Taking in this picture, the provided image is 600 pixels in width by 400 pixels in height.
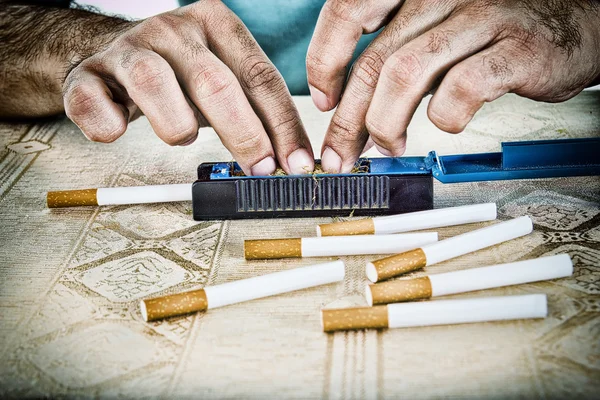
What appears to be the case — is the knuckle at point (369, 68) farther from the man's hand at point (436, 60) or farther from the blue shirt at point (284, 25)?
the blue shirt at point (284, 25)

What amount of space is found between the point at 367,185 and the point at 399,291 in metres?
0.34

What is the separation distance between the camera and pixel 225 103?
1.44 metres

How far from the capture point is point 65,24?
2.05 m

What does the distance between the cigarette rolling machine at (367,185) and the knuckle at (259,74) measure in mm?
245

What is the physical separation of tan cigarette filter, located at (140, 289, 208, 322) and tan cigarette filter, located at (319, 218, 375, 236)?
1.05 feet

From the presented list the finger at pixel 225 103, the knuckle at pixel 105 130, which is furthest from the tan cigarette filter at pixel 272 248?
the knuckle at pixel 105 130

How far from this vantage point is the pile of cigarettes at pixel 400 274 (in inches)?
41.3

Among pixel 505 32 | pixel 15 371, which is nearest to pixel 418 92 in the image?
pixel 505 32

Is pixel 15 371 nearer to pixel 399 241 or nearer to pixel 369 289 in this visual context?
pixel 369 289

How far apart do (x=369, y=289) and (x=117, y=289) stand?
0.45 metres

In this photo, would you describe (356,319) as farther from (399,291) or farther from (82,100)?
(82,100)

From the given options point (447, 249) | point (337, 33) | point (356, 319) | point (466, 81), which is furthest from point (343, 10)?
point (356, 319)

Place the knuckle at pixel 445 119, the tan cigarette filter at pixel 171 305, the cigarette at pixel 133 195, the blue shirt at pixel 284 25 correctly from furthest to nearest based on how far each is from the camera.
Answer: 1. the blue shirt at pixel 284 25
2. the cigarette at pixel 133 195
3. the knuckle at pixel 445 119
4. the tan cigarette filter at pixel 171 305

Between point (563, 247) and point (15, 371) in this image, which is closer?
point (15, 371)
